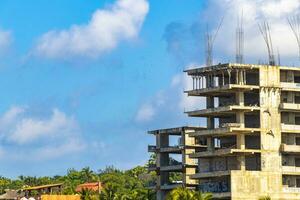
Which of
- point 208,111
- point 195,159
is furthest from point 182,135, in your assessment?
point 208,111

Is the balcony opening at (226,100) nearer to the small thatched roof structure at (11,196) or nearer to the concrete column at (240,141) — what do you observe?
the concrete column at (240,141)

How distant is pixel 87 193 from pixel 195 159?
70.7ft

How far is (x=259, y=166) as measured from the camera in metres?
140

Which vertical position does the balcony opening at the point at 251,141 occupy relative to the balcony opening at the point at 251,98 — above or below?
below

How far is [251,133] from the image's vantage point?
13912 centimetres

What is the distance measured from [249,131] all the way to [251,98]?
7.41 m

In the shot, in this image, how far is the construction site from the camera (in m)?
138

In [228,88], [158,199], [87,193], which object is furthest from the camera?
[158,199]

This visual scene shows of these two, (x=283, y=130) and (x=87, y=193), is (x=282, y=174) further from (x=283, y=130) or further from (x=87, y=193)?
(x=87, y=193)

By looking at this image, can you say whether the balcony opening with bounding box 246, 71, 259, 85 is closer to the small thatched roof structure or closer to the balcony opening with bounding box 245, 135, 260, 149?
the balcony opening with bounding box 245, 135, 260, 149

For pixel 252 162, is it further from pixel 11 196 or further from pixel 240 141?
pixel 11 196

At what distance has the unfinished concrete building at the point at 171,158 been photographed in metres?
158

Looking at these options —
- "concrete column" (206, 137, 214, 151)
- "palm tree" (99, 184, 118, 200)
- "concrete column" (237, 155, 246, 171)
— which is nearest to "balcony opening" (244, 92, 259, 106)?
"concrete column" (206, 137, 214, 151)

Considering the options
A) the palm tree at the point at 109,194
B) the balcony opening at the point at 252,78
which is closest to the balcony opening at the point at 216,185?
the palm tree at the point at 109,194
